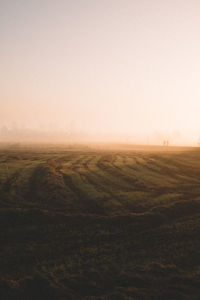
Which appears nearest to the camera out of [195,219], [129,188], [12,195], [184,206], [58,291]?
[58,291]

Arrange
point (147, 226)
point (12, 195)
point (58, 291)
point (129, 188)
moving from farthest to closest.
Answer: point (129, 188), point (12, 195), point (147, 226), point (58, 291)

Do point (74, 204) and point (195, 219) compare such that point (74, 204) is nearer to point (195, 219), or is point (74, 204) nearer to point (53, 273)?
point (53, 273)

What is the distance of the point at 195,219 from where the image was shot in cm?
862

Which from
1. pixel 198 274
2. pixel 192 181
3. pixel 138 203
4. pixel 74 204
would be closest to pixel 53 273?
pixel 198 274

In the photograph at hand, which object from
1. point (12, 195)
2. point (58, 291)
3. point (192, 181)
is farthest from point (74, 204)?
point (192, 181)

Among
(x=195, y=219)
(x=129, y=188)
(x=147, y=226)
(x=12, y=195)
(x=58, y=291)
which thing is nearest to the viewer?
(x=58, y=291)

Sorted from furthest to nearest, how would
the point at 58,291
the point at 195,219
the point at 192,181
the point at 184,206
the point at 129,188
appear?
the point at 192,181
the point at 129,188
the point at 184,206
the point at 195,219
the point at 58,291

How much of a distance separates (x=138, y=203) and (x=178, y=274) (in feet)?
19.2

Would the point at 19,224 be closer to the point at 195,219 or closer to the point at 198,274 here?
the point at 198,274

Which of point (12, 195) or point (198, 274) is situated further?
point (12, 195)

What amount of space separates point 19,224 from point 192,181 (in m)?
16.5

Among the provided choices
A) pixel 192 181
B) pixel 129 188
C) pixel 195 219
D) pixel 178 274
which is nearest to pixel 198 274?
pixel 178 274

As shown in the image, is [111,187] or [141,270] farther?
[111,187]

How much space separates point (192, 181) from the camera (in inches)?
663
